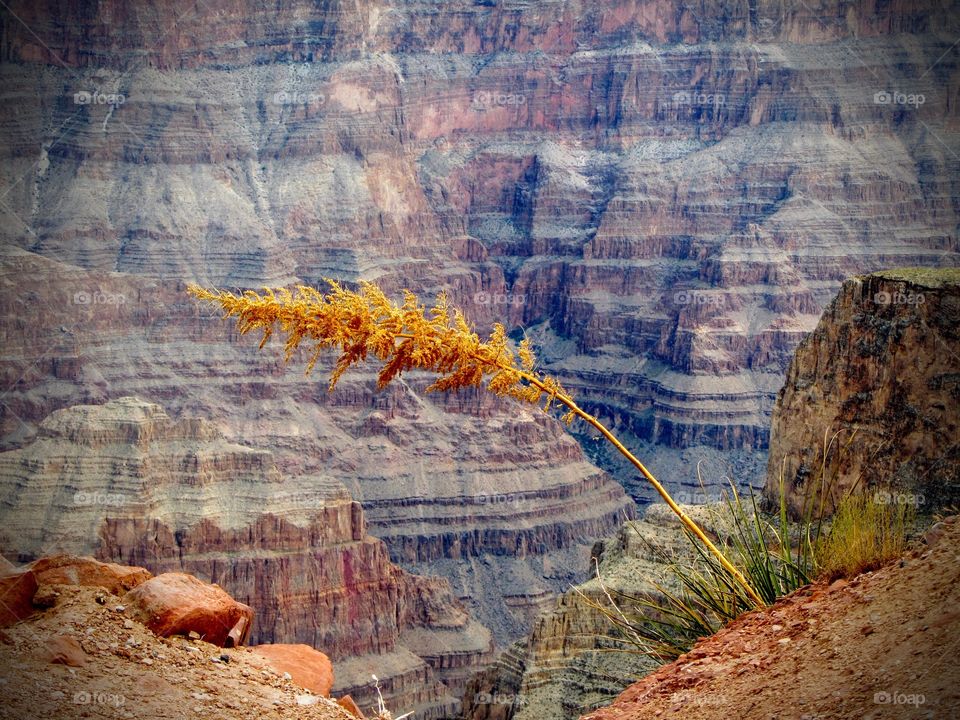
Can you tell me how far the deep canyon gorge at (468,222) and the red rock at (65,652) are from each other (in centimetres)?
6243

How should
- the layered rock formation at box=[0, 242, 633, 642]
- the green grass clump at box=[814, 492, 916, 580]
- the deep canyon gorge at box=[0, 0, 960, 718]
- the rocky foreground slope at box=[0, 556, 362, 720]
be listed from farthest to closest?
the deep canyon gorge at box=[0, 0, 960, 718], the layered rock formation at box=[0, 242, 633, 642], the green grass clump at box=[814, 492, 916, 580], the rocky foreground slope at box=[0, 556, 362, 720]


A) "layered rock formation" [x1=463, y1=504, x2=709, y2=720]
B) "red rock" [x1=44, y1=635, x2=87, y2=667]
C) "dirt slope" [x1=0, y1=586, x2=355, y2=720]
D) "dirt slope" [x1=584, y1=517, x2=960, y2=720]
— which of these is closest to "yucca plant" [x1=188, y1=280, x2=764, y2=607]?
"dirt slope" [x1=584, y1=517, x2=960, y2=720]

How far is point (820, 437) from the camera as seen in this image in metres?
26.6

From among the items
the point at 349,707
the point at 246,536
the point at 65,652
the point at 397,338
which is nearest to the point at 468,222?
the point at 246,536

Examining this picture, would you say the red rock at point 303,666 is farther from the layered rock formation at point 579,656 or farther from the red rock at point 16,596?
the layered rock formation at point 579,656

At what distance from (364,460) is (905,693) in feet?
273

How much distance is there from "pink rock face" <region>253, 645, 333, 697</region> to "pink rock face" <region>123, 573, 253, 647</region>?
33 centimetres

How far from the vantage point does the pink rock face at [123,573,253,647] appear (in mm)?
13492

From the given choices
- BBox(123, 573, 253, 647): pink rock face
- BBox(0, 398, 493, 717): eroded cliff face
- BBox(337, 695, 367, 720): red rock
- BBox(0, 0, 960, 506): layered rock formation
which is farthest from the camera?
BBox(0, 0, 960, 506): layered rock formation

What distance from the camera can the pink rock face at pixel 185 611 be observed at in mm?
13492

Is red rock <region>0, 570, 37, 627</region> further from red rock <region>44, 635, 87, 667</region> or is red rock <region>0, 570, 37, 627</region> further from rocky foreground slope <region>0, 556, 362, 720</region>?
red rock <region>44, 635, 87, 667</region>

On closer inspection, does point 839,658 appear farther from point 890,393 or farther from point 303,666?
point 890,393

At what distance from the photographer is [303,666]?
1398cm

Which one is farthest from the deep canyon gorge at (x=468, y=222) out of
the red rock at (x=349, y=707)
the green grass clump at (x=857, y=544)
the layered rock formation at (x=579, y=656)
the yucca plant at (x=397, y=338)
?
the yucca plant at (x=397, y=338)
